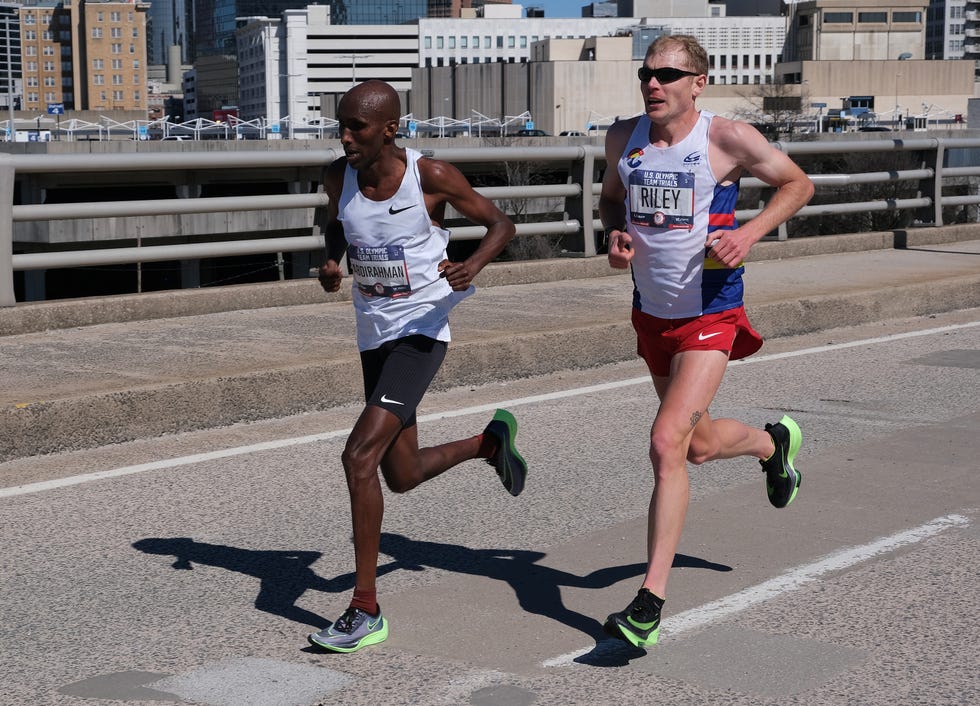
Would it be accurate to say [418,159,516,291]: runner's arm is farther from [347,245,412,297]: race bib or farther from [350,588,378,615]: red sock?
[350,588,378,615]: red sock

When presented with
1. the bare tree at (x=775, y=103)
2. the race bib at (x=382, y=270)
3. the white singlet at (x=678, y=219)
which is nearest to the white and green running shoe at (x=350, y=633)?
the race bib at (x=382, y=270)

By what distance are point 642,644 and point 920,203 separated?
570 inches

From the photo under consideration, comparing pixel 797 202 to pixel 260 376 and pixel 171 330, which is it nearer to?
pixel 260 376

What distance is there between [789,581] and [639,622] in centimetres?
102

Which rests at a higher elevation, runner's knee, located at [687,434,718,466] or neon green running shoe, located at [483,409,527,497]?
runner's knee, located at [687,434,718,466]

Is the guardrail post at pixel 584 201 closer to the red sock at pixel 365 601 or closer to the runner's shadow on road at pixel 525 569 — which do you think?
the runner's shadow on road at pixel 525 569

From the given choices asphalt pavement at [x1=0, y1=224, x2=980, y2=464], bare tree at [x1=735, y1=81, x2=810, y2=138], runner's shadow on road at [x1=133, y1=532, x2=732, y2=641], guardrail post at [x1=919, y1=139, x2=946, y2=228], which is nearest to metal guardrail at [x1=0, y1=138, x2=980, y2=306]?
asphalt pavement at [x1=0, y1=224, x2=980, y2=464]

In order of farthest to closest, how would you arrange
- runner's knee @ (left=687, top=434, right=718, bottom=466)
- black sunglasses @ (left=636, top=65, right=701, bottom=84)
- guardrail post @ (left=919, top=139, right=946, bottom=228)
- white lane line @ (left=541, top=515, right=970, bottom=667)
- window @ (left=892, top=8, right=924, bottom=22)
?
window @ (left=892, top=8, right=924, bottom=22)
guardrail post @ (left=919, top=139, right=946, bottom=228)
runner's knee @ (left=687, top=434, right=718, bottom=466)
black sunglasses @ (left=636, top=65, right=701, bottom=84)
white lane line @ (left=541, top=515, right=970, bottom=667)

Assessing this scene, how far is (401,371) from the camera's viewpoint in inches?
196

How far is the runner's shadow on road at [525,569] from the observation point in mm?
5043

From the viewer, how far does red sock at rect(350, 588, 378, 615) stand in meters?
4.63

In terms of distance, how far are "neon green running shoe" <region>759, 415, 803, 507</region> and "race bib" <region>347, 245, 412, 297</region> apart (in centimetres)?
160

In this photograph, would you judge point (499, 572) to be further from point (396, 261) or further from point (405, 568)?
point (396, 261)

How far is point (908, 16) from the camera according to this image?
196250 millimetres
